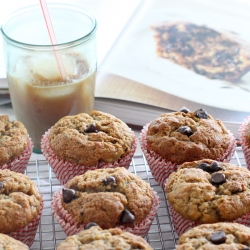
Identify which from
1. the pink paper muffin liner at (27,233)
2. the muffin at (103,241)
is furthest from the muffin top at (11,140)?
the muffin at (103,241)

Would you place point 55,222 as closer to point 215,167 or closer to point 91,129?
point 91,129

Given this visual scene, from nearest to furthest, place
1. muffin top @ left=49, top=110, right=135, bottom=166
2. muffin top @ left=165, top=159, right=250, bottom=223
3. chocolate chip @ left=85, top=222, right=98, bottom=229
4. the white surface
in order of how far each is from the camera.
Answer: chocolate chip @ left=85, top=222, right=98, bottom=229, muffin top @ left=165, top=159, right=250, bottom=223, muffin top @ left=49, top=110, right=135, bottom=166, the white surface

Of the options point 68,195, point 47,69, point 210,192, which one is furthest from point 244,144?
point 47,69

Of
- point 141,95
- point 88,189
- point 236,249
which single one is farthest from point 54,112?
point 236,249

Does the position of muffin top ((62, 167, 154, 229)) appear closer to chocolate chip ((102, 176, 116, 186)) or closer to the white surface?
chocolate chip ((102, 176, 116, 186))

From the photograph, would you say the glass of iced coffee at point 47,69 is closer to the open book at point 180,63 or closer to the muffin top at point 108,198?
the open book at point 180,63

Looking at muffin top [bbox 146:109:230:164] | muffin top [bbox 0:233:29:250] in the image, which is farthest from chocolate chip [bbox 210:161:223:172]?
muffin top [bbox 0:233:29:250]

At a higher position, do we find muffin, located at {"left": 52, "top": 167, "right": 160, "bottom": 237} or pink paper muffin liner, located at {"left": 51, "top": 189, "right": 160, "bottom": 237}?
muffin, located at {"left": 52, "top": 167, "right": 160, "bottom": 237}
